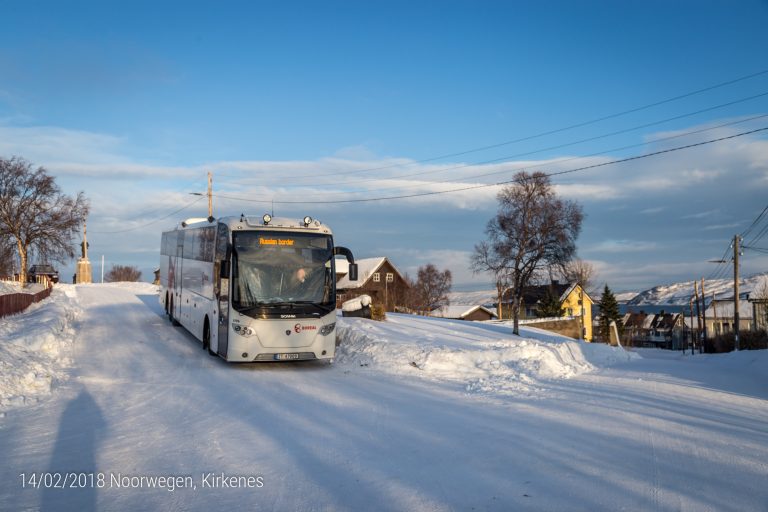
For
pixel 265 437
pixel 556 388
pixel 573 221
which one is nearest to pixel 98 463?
pixel 265 437

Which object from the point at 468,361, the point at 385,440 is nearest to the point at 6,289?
the point at 468,361

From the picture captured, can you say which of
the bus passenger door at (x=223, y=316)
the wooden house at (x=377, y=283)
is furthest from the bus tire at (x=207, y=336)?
the wooden house at (x=377, y=283)

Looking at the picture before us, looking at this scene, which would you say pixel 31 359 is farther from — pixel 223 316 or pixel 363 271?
pixel 363 271

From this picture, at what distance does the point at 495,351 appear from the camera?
1661 centimetres

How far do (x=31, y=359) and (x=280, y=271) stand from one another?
223 inches

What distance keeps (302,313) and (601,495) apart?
9660mm

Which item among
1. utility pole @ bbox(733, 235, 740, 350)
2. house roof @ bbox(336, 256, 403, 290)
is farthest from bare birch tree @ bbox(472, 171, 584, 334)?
house roof @ bbox(336, 256, 403, 290)

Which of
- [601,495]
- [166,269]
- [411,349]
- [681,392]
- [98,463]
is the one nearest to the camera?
[601,495]

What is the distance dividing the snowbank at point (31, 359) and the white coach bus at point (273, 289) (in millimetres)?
3822

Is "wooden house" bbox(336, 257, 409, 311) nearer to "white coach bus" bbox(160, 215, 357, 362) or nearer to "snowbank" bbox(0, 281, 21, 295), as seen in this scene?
"snowbank" bbox(0, 281, 21, 295)

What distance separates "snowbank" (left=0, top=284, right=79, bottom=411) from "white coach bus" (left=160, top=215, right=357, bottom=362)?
3822mm

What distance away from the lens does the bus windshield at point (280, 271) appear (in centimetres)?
1424

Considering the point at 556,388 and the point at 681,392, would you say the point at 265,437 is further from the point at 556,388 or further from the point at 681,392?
the point at 681,392

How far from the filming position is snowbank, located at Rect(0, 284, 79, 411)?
10.3m
